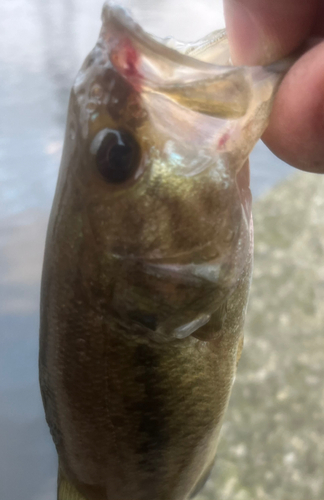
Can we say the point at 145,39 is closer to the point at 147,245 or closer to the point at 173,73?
the point at 173,73

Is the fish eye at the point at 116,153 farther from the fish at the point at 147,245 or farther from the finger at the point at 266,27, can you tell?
the finger at the point at 266,27

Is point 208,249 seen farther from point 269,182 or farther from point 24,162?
point 269,182

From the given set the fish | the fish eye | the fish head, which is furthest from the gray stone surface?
the fish eye

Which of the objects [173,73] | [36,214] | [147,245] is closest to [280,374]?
[36,214]

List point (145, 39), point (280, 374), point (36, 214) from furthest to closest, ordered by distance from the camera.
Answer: point (280, 374)
point (36, 214)
point (145, 39)

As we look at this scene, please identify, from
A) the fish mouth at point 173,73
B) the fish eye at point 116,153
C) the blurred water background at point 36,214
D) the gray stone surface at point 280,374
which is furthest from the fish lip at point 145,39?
the gray stone surface at point 280,374

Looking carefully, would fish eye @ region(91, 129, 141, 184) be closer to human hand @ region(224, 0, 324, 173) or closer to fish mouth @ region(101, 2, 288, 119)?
fish mouth @ region(101, 2, 288, 119)
